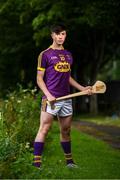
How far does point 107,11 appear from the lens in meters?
23.2

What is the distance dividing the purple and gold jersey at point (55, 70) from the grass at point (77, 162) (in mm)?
1025

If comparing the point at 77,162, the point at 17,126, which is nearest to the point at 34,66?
the point at 17,126

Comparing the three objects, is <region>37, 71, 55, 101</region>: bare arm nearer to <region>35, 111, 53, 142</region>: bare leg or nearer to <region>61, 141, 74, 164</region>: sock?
<region>35, 111, 53, 142</region>: bare leg

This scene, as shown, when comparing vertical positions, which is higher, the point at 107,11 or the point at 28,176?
the point at 107,11

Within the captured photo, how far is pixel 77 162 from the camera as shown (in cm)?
1215

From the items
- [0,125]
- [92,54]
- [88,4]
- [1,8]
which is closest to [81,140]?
[0,125]

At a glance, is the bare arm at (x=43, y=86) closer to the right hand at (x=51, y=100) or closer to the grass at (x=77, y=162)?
the right hand at (x=51, y=100)

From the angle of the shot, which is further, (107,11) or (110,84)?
(110,84)

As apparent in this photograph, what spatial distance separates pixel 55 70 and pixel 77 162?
217 centimetres

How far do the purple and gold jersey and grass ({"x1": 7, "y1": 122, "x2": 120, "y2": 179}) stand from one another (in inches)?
40.4

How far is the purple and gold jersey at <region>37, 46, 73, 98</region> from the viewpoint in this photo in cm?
1062

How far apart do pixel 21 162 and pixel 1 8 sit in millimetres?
22731

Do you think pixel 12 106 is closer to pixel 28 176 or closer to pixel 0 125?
pixel 0 125

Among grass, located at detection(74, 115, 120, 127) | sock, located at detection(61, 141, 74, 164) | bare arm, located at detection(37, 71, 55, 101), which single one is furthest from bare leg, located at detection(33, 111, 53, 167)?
grass, located at detection(74, 115, 120, 127)
